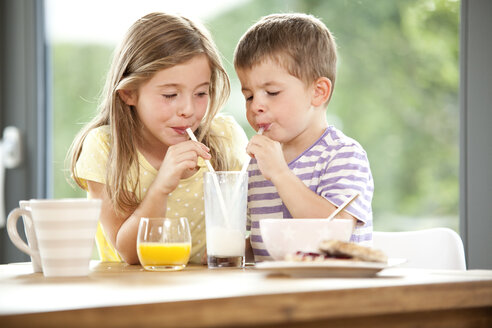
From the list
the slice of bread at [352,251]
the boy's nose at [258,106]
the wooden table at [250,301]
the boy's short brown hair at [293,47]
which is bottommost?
the wooden table at [250,301]

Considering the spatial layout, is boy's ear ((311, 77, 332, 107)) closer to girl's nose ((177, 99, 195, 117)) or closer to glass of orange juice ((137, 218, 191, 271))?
girl's nose ((177, 99, 195, 117))

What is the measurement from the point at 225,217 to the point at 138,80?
0.51 m

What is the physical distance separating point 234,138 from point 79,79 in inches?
56.4

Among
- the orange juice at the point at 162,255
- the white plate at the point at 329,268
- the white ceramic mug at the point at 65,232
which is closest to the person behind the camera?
the white plate at the point at 329,268

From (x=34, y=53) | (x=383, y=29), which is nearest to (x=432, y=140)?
(x=383, y=29)

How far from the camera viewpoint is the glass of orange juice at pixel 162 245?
43.3 inches

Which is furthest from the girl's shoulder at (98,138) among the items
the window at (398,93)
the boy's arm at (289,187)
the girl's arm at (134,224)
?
the boy's arm at (289,187)

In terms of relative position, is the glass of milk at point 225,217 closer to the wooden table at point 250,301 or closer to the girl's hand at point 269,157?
the girl's hand at point 269,157

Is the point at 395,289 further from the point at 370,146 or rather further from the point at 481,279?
the point at 370,146

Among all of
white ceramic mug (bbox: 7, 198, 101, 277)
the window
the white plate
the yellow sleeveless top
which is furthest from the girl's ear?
the white plate

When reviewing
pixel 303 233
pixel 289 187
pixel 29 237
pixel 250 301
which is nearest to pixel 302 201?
pixel 289 187

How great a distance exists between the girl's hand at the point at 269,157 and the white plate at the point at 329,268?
0.44m

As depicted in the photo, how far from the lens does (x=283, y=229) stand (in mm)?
979

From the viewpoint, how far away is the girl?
4.59 feet
